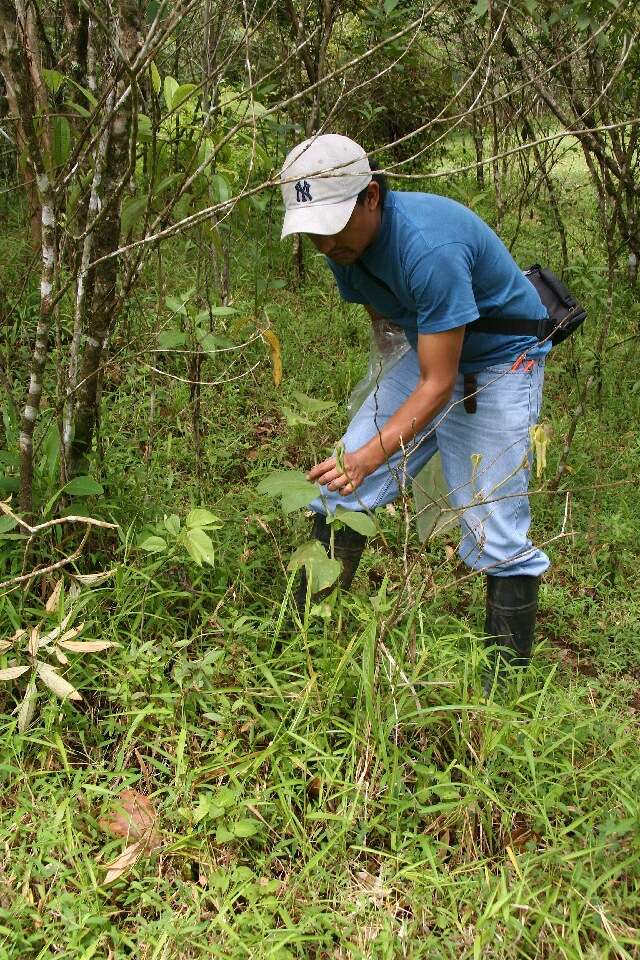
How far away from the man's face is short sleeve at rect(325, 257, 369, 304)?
218 millimetres

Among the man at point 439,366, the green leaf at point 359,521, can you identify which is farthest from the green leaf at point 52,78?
the green leaf at point 359,521

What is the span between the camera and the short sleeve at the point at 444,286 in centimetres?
201

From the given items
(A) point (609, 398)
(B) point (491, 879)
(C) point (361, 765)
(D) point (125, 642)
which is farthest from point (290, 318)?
(B) point (491, 879)

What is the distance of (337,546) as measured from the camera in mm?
2496

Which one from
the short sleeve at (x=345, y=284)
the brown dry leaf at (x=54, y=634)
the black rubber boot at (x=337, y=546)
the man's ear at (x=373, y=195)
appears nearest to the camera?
the brown dry leaf at (x=54, y=634)

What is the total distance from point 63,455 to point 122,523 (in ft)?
1.12

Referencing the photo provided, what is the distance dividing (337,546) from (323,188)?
1.06 meters

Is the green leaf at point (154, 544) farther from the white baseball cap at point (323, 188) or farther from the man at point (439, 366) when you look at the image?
the white baseball cap at point (323, 188)

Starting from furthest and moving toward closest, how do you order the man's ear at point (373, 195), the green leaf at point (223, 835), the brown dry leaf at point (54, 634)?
the man's ear at point (373, 195) < the brown dry leaf at point (54, 634) < the green leaf at point (223, 835)

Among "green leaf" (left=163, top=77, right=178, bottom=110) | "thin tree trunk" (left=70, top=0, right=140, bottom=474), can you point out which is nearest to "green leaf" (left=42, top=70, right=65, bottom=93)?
"thin tree trunk" (left=70, top=0, right=140, bottom=474)

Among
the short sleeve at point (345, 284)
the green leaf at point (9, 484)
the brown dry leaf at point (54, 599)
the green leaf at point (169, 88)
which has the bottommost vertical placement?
the brown dry leaf at point (54, 599)

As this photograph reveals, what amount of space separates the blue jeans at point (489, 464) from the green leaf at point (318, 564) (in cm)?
29

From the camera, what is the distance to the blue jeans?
7.59ft

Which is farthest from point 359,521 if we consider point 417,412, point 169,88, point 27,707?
point 169,88
